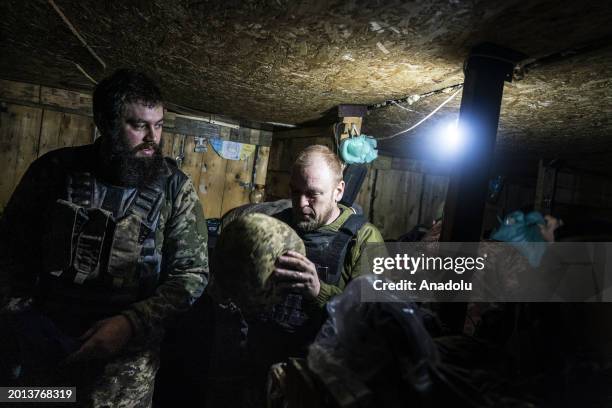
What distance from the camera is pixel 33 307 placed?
1.80 meters

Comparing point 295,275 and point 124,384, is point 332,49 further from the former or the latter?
point 124,384

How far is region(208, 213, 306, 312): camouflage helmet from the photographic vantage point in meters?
1.79

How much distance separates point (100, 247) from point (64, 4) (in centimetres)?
154

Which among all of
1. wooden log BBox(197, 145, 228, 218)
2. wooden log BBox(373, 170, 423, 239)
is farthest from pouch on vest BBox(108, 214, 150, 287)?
wooden log BBox(373, 170, 423, 239)

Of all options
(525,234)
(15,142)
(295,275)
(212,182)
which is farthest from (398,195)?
(15,142)

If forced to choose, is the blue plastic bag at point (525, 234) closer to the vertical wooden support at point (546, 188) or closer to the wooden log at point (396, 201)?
the vertical wooden support at point (546, 188)

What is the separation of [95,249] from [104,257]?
65 millimetres

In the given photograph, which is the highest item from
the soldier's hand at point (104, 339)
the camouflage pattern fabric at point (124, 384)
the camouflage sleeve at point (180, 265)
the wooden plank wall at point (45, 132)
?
the wooden plank wall at point (45, 132)

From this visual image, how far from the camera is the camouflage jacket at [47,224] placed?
184 cm

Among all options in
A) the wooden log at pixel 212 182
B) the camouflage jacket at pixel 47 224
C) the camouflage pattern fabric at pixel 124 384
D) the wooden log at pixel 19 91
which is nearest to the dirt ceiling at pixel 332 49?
the wooden log at pixel 19 91

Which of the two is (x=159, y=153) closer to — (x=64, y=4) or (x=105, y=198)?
(x=105, y=198)

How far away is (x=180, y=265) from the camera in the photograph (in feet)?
6.77

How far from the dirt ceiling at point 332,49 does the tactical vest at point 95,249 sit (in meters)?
1.15

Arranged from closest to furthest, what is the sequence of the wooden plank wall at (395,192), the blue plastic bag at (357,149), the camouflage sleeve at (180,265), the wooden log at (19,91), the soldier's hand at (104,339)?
the soldier's hand at (104,339) < the camouflage sleeve at (180,265) < the blue plastic bag at (357,149) < the wooden log at (19,91) < the wooden plank wall at (395,192)
